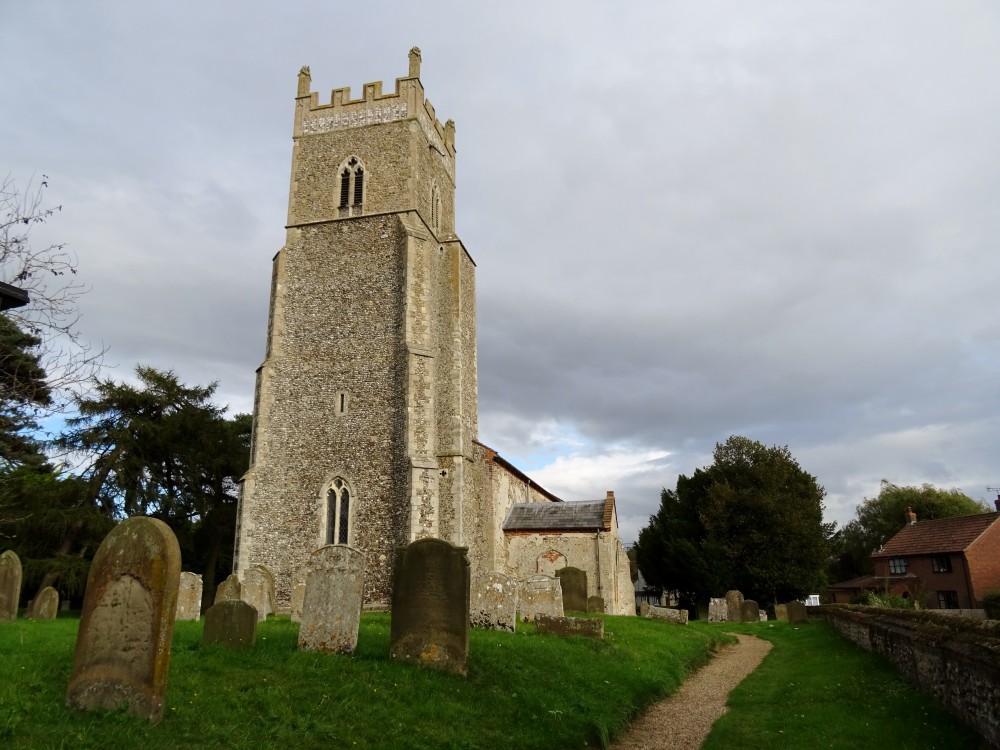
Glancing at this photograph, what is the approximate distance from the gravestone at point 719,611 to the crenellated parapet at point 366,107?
2119cm

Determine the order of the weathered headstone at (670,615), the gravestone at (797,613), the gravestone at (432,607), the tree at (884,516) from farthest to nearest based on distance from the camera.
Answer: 1. the tree at (884,516)
2. the gravestone at (797,613)
3. the weathered headstone at (670,615)
4. the gravestone at (432,607)

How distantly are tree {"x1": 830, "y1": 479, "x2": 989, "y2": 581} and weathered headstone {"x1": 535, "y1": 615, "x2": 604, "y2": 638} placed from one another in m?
42.9

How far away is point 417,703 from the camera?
22.8 feet

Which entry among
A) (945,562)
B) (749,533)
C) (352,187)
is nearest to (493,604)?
(352,187)

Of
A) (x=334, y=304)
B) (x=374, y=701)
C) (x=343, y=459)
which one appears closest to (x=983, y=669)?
(x=374, y=701)

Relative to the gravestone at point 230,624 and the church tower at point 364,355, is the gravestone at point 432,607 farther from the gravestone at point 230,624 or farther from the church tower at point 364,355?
the church tower at point 364,355

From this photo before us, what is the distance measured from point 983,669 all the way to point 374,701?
5581 mm

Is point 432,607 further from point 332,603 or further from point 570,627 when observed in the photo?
point 570,627

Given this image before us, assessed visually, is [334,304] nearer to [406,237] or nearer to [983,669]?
[406,237]

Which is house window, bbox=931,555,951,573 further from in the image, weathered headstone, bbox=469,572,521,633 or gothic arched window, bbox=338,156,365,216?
gothic arched window, bbox=338,156,365,216

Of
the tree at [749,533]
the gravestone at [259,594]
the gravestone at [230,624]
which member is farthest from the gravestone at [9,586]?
the tree at [749,533]

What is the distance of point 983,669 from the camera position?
591 cm

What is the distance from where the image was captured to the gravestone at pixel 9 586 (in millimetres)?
12453

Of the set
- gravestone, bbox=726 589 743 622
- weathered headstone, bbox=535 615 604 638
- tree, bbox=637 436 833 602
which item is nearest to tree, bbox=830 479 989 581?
tree, bbox=637 436 833 602
